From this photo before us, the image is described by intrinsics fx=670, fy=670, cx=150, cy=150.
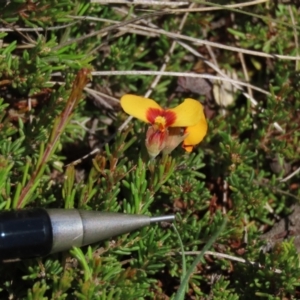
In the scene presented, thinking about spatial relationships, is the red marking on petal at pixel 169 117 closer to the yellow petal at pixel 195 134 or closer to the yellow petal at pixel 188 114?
the yellow petal at pixel 188 114

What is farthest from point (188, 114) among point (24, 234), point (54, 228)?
point (24, 234)

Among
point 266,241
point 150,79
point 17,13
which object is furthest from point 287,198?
point 17,13

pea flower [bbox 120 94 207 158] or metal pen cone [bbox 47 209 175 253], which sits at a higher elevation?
pea flower [bbox 120 94 207 158]

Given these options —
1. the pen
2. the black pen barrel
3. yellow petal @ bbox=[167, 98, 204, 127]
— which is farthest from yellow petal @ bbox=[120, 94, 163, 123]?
the black pen barrel

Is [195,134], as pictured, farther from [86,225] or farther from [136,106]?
[86,225]

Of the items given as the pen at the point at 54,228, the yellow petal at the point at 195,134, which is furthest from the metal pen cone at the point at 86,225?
the yellow petal at the point at 195,134

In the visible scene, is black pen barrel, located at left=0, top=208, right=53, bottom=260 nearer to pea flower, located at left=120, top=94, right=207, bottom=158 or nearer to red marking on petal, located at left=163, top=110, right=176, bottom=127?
pea flower, located at left=120, top=94, right=207, bottom=158
